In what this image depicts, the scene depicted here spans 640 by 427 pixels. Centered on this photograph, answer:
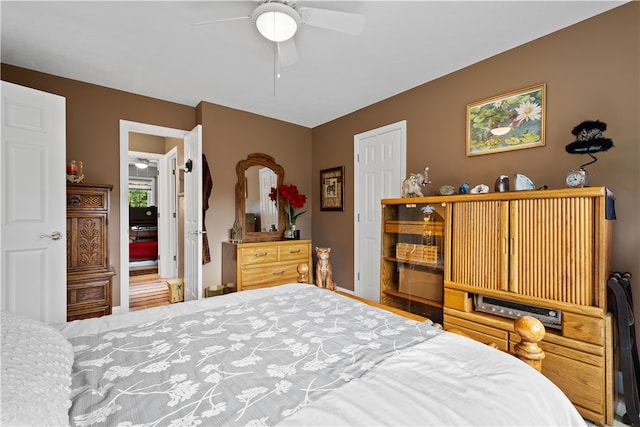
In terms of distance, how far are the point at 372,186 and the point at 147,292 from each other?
3701 millimetres

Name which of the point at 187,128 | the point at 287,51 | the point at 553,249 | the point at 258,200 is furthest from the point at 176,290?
the point at 553,249

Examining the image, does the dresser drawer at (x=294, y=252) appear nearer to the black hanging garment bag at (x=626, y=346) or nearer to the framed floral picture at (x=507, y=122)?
the framed floral picture at (x=507, y=122)

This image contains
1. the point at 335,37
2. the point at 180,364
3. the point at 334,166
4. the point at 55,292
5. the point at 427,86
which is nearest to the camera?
the point at 180,364

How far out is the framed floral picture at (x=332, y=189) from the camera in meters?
4.10

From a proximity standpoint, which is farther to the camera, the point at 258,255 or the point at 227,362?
the point at 258,255

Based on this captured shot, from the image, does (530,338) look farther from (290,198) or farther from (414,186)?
(290,198)

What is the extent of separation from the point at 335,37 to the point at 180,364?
2.35m

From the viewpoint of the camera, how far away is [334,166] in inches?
166

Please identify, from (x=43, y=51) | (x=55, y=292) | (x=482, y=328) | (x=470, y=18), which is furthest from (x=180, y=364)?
(x=43, y=51)

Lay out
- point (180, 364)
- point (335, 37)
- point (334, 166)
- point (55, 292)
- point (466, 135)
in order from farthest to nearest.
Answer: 1. point (334, 166)
2. point (466, 135)
3. point (55, 292)
4. point (335, 37)
5. point (180, 364)

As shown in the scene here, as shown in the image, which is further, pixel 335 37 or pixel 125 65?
pixel 125 65

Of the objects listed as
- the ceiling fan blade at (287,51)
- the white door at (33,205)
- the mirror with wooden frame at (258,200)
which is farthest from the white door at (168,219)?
the ceiling fan blade at (287,51)

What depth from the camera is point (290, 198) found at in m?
4.05

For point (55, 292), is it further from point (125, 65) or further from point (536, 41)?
point (536, 41)
